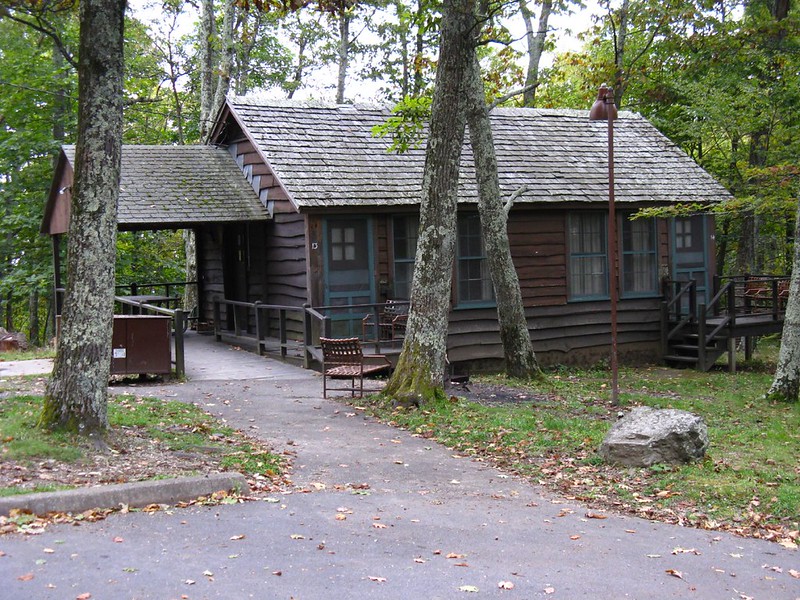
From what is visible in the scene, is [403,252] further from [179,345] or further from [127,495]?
[127,495]

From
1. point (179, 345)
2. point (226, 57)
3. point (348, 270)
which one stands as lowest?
point (179, 345)

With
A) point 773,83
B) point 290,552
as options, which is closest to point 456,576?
point 290,552

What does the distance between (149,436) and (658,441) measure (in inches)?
210

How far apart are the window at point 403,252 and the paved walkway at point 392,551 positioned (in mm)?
9151

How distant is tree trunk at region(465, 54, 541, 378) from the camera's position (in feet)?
51.7

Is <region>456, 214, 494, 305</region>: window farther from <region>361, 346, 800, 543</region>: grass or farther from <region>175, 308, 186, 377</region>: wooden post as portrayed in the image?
<region>175, 308, 186, 377</region>: wooden post

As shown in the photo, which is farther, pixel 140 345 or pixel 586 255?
pixel 586 255

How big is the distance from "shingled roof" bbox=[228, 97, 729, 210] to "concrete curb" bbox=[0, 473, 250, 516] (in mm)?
9409

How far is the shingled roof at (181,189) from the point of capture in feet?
57.7

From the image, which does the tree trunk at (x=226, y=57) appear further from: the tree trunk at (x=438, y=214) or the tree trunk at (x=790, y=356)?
the tree trunk at (x=790, y=356)

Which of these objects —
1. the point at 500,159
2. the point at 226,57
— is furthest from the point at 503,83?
the point at 226,57

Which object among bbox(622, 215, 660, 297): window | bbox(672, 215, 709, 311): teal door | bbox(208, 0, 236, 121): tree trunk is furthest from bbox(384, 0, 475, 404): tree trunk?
bbox(208, 0, 236, 121): tree trunk

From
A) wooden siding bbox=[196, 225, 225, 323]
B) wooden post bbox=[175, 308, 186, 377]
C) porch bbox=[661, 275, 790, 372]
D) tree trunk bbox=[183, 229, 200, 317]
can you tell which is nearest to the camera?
wooden post bbox=[175, 308, 186, 377]

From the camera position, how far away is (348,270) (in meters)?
17.8
